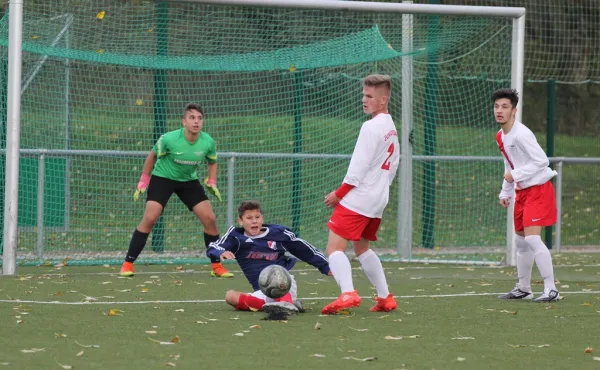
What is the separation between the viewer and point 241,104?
47.5ft

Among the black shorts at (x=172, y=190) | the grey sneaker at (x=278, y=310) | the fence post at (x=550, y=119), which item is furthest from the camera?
the fence post at (x=550, y=119)

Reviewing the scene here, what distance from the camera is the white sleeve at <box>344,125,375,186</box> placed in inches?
320

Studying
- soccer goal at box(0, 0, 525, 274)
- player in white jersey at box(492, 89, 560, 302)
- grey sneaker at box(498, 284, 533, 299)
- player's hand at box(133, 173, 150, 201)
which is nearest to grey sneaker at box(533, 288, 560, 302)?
player in white jersey at box(492, 89, 560, 302)

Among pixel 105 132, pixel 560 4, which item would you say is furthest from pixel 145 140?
pixel 560 4

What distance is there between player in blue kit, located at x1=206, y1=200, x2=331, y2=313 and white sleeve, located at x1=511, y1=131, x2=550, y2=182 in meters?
1.88

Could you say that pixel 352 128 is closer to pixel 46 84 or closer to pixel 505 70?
pixel 505 70

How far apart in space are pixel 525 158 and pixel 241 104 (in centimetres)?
586

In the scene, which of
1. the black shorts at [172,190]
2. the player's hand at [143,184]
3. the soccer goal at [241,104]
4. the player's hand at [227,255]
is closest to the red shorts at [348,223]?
the player's hand at [227,255]

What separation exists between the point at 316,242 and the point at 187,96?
2575mm

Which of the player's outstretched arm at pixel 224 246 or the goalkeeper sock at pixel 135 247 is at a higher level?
the player's outstretched arm at pixel 224 246

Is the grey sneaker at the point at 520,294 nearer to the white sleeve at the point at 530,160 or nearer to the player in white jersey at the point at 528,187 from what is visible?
the player in white jersey at the point at 528,187

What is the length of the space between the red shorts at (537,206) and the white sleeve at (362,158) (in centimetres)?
177

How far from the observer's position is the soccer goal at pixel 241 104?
13.2 metres

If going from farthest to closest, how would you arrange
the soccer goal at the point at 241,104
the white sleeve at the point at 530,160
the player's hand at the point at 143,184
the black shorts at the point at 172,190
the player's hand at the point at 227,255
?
1. the soccer goal at the point at 241,104
2. the black shorts at the point at 172,190
3. the player's hand at the point at 143,184
4. the white sleeve at the point at 530,160
5. the player's hand at the point at 227,255
